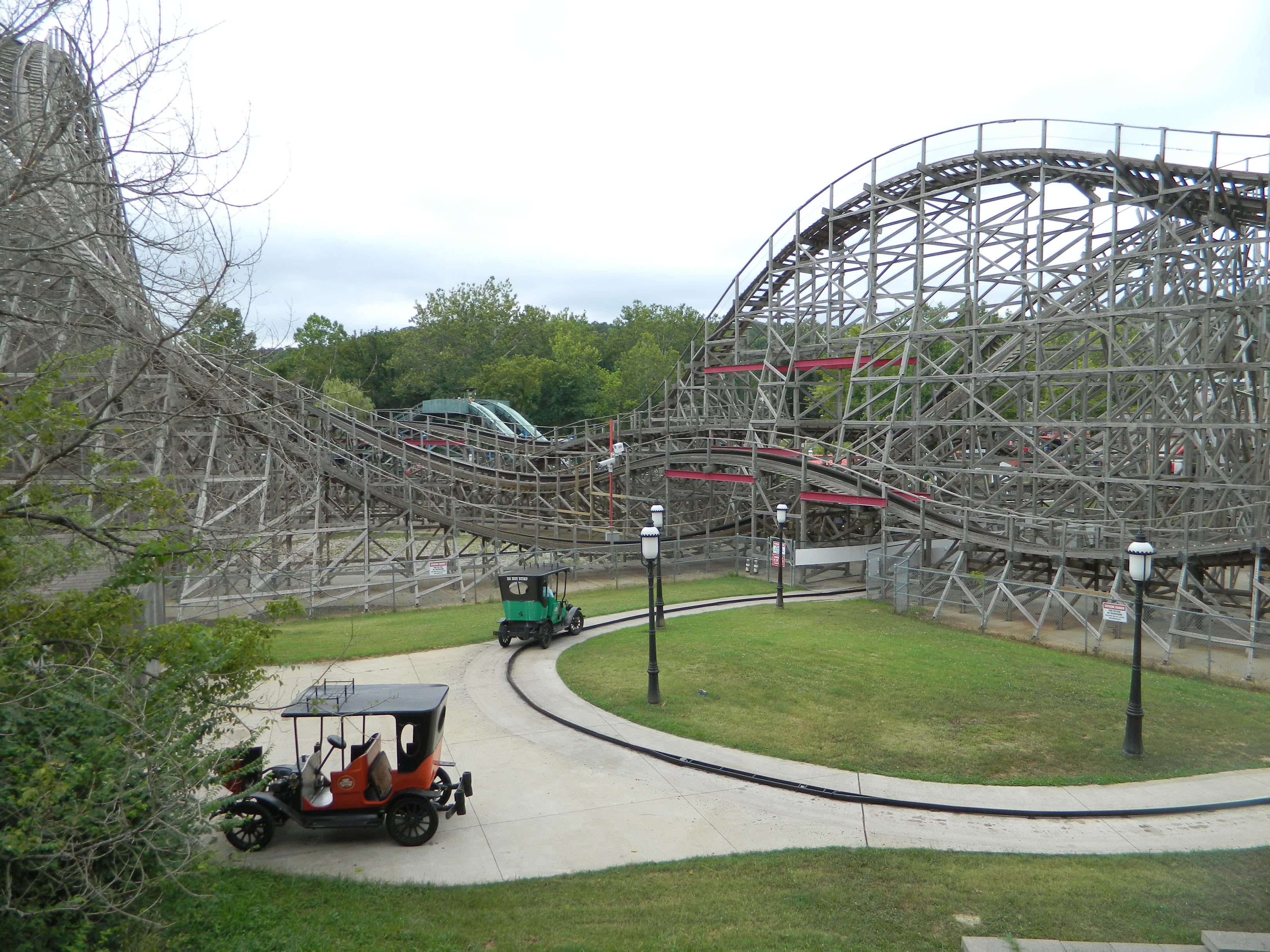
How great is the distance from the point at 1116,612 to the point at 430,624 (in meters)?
16.8

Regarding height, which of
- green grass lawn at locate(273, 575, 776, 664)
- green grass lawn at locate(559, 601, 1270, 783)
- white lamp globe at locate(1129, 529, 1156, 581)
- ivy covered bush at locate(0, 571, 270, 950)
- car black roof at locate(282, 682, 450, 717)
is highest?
white lamp globe at locate(1129, 529, 1156, 581)

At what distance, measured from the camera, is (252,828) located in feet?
31.7

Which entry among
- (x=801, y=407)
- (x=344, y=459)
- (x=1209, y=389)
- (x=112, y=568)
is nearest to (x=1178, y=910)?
(x=112, y=568)

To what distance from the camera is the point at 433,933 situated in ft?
25.3

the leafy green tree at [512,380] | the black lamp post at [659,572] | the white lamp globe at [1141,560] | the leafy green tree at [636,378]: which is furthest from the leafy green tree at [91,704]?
the leafy green tree at [636,378]

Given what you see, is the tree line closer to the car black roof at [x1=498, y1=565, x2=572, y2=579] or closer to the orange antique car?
the car black roof at [x1=498, y1=565, x2=572, y2=579]

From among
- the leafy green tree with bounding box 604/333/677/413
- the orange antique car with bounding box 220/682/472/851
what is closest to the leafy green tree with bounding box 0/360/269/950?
the orange antique car with bounding box 220/682/472/851

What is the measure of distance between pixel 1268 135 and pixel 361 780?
26.2 meters

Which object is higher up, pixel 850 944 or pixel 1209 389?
pixel 1209 389

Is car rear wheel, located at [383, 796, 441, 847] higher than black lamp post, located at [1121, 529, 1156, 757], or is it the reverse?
black lamp post, located at [1121, 529, 1156, 757]

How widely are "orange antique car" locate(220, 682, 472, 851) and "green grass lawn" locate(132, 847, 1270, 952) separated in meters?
0.67

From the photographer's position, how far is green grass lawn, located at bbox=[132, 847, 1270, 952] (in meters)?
7.50

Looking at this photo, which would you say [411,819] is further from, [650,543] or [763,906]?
[650,543]

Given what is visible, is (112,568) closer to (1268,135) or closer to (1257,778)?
(1257,778)
